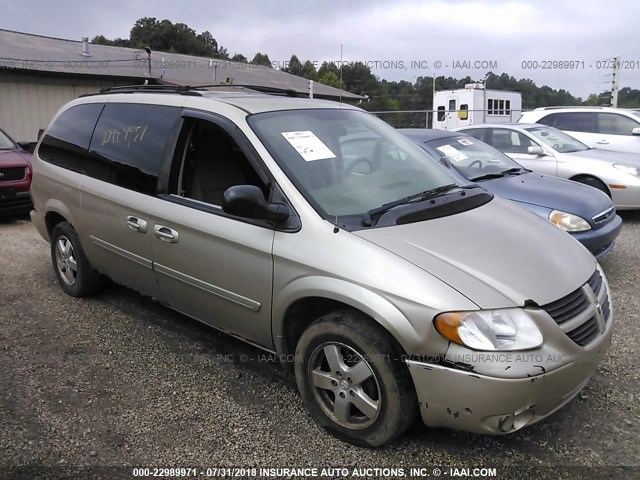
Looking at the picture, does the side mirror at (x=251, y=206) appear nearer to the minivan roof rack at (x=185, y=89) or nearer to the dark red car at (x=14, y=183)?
the minivan roof rack at (x=185, y=89)

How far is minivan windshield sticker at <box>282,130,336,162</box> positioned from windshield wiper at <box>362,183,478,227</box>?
489mm

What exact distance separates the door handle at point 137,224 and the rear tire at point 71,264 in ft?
3.32

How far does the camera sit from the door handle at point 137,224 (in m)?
3.66

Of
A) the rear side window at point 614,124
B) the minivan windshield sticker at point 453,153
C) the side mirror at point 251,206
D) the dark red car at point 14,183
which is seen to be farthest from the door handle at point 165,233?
the rear side window at point 614,124

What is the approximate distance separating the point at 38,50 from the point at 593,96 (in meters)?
21.4

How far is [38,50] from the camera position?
15633 mm

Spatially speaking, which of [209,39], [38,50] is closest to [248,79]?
[38,50]

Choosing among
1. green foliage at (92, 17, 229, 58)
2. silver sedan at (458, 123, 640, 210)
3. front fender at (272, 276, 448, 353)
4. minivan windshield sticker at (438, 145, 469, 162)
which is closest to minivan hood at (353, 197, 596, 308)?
front fender at (272, 276, 448, 353)

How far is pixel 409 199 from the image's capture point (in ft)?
10.5

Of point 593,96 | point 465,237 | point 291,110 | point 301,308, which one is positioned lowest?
point 301,308

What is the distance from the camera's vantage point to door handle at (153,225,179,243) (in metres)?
3.45

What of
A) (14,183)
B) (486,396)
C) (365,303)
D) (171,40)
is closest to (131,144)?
(365,303)

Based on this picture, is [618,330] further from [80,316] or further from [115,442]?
[80,316]

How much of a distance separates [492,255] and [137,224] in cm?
235
